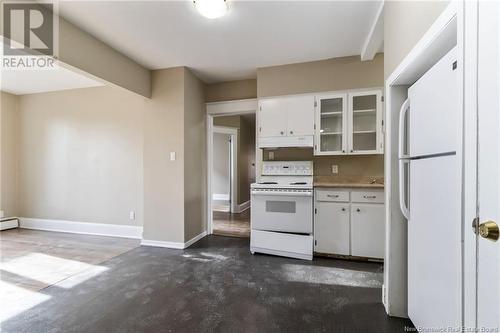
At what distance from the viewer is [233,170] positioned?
5840mm

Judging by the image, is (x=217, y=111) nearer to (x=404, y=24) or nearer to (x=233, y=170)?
(x=233, y=170)

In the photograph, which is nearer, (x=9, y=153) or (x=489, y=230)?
(x=489, y=230)

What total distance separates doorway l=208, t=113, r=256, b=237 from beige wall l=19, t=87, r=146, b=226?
65.6 inches

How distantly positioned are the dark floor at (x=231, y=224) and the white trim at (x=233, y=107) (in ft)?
6.79

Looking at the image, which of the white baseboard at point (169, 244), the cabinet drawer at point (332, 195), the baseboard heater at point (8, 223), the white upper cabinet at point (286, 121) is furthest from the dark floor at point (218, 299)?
the baseboard heater at point (8, 223)

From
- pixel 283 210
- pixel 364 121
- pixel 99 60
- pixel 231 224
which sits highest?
pixel 99 60

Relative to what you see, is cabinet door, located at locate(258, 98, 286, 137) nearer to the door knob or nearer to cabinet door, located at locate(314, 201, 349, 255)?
cabinet door, located at locate(314, 201, 349, 255)

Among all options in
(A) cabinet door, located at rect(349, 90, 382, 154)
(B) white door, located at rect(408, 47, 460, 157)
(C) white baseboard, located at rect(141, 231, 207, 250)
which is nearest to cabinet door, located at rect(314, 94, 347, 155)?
Result: (A) cabinet door, located at rect(349, 90, 382, 154)

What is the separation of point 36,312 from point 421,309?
280 cm

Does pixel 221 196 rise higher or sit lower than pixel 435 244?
lower

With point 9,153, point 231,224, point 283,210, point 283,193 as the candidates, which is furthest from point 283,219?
point 9,153

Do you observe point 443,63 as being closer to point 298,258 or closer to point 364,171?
point 364,171

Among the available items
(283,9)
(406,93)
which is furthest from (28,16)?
(406,93)

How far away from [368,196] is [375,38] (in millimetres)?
1776
